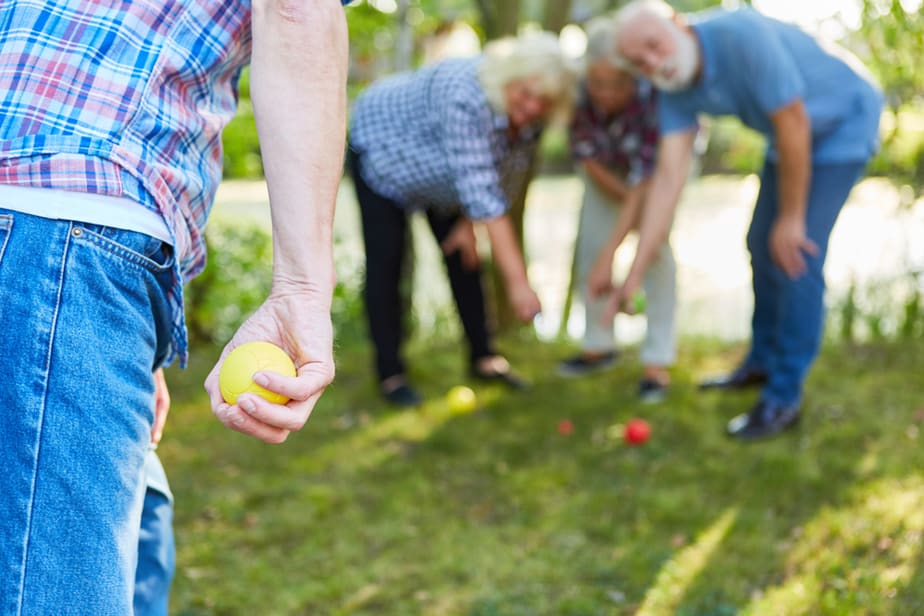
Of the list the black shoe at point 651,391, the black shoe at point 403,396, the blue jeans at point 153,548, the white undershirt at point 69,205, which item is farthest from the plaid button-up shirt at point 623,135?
the white undershirt at point 69,205

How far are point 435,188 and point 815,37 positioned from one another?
1.48m

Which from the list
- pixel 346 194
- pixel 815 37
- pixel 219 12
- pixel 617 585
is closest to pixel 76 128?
pixel 219 12

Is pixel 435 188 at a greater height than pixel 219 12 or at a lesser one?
lesser

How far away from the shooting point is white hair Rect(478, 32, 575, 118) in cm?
330

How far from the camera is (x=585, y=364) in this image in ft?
14.2

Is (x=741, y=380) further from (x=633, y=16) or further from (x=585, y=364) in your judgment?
(x=633, y=16)

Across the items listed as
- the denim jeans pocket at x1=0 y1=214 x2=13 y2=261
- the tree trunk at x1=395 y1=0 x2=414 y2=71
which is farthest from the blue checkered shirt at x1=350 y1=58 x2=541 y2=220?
the denim jeans pocket at x1=0 y1=214 x2=13 y2=261

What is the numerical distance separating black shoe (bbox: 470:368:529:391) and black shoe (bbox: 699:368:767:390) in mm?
771

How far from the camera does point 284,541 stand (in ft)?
9.51

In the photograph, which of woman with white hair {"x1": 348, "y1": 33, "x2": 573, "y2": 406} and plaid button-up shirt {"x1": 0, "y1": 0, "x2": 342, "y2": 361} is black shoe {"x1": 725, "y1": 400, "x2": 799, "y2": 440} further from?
plaid button-up shirt {"x1": 0, "y1": 0, "x2": 342, "y2": 361}

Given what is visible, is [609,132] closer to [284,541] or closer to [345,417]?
[345,417]

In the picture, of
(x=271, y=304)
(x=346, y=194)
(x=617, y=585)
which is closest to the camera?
(x=271, y=304)

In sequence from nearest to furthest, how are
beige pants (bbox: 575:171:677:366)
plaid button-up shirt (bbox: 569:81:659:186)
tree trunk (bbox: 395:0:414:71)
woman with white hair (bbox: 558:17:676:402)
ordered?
1. woman with white hair (bbox: 558:17:676:402)
2. plaid button-up shirt (bbox: 569:81:659:186)
3. beige pants (bbox: 575:171:677:366)
4. tree trunk (bbox: 395:0:414:71)

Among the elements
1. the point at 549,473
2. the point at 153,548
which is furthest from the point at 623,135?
the point at 153,548
